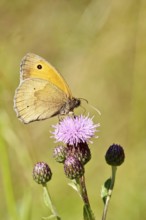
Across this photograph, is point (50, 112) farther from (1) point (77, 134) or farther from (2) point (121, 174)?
(2) point (121, 174)

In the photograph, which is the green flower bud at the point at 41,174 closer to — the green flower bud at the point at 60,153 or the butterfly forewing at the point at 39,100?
the green flower bud at the point at 60,153

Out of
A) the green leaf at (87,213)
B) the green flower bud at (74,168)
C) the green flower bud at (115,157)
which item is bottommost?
the green leaf at (87,213)

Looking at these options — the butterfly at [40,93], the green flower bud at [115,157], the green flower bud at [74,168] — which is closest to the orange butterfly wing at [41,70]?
the butterfly at [40,93]

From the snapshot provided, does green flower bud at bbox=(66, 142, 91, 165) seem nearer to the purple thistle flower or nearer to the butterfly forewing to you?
the purple thistle flower

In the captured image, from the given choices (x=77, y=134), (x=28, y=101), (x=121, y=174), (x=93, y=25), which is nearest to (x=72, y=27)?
(x=93, y=25)

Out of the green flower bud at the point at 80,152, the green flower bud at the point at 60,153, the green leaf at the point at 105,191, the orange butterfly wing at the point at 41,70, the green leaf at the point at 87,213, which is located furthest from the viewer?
the orange butterfly wing at the point at 41,70

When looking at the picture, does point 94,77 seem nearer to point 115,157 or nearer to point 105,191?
point 115,157

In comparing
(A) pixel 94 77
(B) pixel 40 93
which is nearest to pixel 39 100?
(B) pixel 40 93
